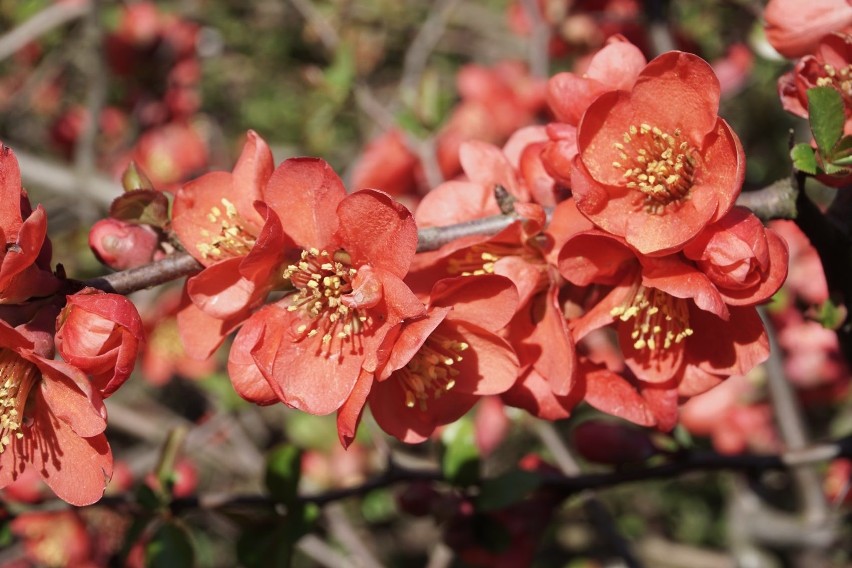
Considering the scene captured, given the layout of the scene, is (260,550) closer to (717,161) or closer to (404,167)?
(717,161)

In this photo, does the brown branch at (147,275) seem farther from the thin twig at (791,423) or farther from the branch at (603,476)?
the thin twig at (791,423)

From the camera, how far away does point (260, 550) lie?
51.9 inches

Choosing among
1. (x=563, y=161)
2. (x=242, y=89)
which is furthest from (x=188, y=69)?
(x=563, y=161)

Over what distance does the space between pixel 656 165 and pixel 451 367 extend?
352mm

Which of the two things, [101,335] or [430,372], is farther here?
[430,372]

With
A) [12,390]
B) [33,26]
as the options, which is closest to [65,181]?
[33,26]

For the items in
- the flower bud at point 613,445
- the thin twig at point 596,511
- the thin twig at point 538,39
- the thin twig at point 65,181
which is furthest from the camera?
the thin twig at point 538,39

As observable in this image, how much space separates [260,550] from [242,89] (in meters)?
3.57

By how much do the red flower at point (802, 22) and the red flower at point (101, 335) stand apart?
91 cm

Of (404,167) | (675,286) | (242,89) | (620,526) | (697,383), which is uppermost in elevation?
(675,286)

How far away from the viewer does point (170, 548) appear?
1290 millimetres

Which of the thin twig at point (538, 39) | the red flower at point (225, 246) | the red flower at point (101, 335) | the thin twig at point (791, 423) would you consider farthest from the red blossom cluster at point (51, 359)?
the thin twig at point (538, 39)

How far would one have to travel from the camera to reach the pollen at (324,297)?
38.0 inches

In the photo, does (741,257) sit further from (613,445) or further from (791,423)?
(791,423)
